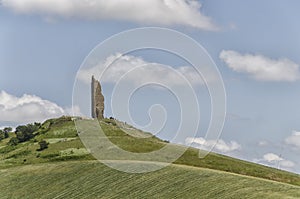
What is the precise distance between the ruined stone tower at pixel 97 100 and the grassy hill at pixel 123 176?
17146 mm

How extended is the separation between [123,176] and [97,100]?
67429 mm

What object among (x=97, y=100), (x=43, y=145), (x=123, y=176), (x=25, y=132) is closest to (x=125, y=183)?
(x=123, y=176)

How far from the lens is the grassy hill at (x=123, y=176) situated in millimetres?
77625

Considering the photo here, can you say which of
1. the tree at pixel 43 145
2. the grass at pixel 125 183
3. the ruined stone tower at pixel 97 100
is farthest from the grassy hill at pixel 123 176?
the ruined stone tower at pixel 97 100

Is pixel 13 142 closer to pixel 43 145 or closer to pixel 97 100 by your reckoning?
pixel 43 145

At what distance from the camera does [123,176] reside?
308ft

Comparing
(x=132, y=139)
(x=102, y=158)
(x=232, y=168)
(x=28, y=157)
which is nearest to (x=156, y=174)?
(x=232, y=168)

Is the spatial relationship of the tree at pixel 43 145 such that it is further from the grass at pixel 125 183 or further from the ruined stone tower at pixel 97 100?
the ruined stone tower at pixel 97 100

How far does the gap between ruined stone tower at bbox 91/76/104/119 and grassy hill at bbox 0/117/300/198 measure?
17.1 m

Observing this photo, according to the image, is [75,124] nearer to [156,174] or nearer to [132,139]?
[132,139]

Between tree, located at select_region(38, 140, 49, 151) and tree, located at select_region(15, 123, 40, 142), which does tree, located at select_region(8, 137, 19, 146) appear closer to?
tree, located at select_region(15, 123, 40, 142)

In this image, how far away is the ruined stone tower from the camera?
6250 inches

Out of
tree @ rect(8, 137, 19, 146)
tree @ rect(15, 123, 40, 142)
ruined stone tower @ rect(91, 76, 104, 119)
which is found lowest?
tree @ rect(8, 137, 19, 146)

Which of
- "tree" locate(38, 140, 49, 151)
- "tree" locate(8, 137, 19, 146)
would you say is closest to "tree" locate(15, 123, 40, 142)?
"tree" locate(8, 137, 19, 146)
